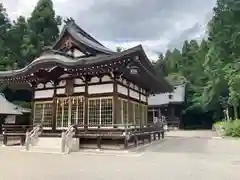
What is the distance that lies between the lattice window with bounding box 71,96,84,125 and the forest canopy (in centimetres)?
1306

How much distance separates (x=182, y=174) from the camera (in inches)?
285

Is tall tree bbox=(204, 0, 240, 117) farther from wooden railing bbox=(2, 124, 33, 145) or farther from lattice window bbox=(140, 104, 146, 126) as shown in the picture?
wooden railing bbox=(2, 124, 33, 145)

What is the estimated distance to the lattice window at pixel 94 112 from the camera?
47.7 ft

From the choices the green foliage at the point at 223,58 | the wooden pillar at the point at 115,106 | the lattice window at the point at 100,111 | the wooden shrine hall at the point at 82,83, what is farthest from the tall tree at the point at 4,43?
the green foliage at the point at 223,58

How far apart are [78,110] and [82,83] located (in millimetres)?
1504

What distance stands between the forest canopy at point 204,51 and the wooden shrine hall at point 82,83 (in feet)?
35.4

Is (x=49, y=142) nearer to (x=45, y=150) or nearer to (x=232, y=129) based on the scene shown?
(x=45, y=150)

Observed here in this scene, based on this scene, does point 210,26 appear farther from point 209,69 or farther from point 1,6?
point 1,6

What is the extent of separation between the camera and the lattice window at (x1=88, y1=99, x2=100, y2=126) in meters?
14.5

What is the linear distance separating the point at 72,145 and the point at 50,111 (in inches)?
146

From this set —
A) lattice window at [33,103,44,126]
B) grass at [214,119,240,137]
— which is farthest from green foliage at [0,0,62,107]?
grass at [214,119,240,137]

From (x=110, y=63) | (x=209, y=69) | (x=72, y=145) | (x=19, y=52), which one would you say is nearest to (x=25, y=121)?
(x=19, y=52)


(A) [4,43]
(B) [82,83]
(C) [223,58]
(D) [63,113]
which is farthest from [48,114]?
(A) [4,43]

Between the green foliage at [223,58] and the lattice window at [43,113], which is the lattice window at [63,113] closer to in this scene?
the lattice window at [43,113]
